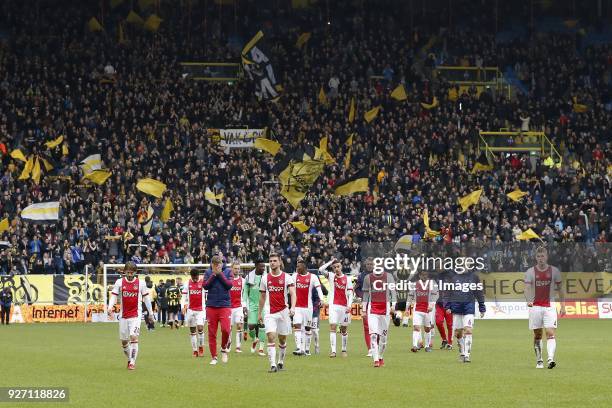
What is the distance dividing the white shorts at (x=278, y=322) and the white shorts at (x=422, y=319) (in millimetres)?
8066

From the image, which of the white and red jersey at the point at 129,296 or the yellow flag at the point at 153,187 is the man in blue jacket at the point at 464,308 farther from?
the yellow flag at the point at 153,187

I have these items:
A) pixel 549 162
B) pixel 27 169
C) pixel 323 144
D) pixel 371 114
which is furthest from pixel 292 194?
pixel 549 162

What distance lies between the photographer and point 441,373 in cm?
2539

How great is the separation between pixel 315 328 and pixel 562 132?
1667 inches

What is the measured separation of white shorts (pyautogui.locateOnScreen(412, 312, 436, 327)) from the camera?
33.2m

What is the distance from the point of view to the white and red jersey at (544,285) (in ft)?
84.7

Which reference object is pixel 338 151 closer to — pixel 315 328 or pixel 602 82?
pixel 602 82

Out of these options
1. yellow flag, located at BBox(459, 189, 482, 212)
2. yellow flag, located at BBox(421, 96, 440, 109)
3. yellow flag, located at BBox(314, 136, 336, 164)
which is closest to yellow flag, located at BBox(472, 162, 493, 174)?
yellow flag, located at BBox(459, 189, 482, 212)

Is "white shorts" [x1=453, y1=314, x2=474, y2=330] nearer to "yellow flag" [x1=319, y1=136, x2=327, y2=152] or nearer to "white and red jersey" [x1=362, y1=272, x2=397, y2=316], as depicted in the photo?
"white and red jersey" [x1=362, y1=272, x2=397, y2=316]

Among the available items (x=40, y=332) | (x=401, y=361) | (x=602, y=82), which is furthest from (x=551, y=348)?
(x=602, y=82)

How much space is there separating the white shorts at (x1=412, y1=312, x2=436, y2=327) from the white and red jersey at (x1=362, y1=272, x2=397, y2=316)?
484 centimetres

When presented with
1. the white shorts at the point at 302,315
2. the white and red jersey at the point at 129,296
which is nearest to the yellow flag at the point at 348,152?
the white shorts at the point at 302,315

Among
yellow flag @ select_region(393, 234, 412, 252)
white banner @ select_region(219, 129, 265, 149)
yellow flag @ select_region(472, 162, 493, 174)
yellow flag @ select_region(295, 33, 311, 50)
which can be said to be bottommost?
yellow flag @ select_region(393, 234, 412, 252)

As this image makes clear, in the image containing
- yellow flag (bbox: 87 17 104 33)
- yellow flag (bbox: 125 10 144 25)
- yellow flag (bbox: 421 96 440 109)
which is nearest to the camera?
yellow flag (bbox: 421 96 440 109)
